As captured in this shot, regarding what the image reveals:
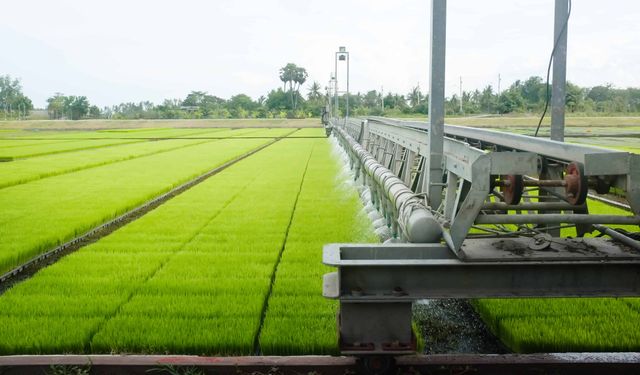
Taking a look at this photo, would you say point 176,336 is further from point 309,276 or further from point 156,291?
point 309,276

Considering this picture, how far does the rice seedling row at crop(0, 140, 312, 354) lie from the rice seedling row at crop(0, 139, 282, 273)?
1.91ft

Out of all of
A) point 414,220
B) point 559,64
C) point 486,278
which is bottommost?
point 486,278

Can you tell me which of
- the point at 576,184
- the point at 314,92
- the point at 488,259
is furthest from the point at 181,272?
the point at 314,92

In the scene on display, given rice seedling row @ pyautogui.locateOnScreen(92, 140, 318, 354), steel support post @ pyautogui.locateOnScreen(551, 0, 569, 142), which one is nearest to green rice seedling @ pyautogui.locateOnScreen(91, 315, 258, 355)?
rice seedling row @ pyautogui.locateOnScreen(92, 140, 318, 354)

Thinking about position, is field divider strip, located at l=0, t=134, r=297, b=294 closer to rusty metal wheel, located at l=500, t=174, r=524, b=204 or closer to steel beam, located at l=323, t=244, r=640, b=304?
steel beam, located at l=323, t=244, r=640, b=304

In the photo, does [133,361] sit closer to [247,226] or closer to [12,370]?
[12,370]

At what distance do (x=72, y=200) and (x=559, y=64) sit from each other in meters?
8.58

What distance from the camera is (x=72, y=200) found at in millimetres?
10570

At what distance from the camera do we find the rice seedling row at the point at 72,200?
7.15 meters

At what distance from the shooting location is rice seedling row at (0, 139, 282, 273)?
715cm

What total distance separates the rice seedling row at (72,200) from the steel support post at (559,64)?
16.5 feet

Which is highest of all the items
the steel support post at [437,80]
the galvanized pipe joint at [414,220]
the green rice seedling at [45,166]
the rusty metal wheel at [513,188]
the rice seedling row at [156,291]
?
the steel support post at [437,80]

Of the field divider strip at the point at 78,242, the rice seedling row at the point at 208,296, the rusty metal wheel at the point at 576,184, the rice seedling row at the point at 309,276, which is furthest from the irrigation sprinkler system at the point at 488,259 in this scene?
the field divider strip at the point at 78,242

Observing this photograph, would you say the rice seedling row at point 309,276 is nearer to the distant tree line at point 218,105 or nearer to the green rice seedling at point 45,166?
the green rice seedling at point 45,166
